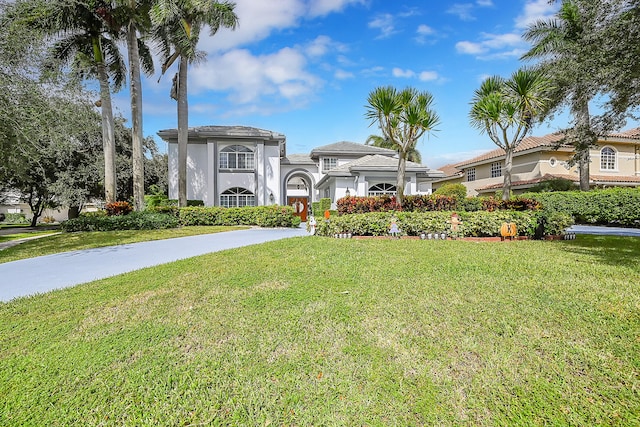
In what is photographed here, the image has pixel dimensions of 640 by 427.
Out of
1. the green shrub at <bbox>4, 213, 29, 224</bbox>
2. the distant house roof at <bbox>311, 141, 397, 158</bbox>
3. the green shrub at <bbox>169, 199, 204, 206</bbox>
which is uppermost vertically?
the distant house roof at <bbox>311, 141, 397, 158</bbox>

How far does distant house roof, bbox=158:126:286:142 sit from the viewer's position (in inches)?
933

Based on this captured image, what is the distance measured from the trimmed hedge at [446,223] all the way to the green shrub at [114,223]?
10.6 metres

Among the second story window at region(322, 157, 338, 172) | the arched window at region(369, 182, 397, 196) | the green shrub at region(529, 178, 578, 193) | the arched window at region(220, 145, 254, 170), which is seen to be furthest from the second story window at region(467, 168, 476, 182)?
the arched window at region(220, 145, 254, 170)

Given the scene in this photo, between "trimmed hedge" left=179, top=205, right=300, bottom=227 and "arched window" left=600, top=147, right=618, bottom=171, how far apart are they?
88.6ft

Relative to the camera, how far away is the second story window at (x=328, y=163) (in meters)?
28.2

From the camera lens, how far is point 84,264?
8.29 meters

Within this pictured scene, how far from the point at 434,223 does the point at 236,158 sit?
17.5 m

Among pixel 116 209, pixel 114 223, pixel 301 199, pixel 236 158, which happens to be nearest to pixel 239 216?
pixel 114 223

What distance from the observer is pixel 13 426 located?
251 centimetres

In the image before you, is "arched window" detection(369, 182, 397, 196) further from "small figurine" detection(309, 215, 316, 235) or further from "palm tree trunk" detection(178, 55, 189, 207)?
"palm tree trunk" detection(178, 55, 189, 207)

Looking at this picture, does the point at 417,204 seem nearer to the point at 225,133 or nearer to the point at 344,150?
the point at 344,150

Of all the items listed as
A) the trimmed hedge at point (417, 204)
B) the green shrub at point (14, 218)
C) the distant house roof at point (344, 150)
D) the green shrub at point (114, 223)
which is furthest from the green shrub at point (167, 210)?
the green shrub at point (14, 218)

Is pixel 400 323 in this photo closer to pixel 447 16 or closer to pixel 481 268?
pixel 481 268

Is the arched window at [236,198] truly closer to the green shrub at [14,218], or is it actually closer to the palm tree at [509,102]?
the palm tree at [509,102]
